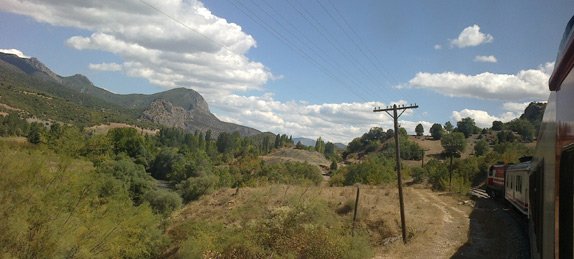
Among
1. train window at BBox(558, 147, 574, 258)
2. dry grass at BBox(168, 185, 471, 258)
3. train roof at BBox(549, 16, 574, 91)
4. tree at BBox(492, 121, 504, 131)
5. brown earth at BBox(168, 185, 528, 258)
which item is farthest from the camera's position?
tree at BBox(492, 121, 504, 131)

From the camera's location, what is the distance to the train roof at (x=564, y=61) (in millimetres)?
3053

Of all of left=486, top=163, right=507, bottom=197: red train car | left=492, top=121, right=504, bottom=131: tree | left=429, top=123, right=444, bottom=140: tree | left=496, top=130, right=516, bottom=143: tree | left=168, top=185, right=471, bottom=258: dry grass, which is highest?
left=492, top=121, right=504, bottom=131: tree

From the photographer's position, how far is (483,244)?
20.1 meters

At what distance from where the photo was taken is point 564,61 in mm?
3330

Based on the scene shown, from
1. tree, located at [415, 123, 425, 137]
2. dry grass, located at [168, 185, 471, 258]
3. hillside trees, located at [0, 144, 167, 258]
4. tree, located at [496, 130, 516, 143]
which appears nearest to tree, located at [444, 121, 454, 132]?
tree, located at [415, 123, 425, 137]

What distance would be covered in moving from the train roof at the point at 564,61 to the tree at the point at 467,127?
518 ft

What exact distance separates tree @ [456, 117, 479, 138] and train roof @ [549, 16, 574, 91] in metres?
158

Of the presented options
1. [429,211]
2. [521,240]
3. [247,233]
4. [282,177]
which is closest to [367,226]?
[429,211]

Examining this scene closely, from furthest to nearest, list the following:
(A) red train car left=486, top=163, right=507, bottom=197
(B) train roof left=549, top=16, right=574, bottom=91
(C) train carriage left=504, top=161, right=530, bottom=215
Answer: (A) red train car left=486, top=163, right=507, bottom=197 < (C) train carriage left=504, top=161, right=530, bottom=215 < (B) train roof left=549, top=16, right=574, bottom=91

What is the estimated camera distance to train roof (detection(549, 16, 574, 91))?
3.05 meters

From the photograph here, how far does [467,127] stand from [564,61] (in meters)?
162

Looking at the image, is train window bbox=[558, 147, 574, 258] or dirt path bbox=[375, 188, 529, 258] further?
dirt path bbox=[375, 188, 529, 258]

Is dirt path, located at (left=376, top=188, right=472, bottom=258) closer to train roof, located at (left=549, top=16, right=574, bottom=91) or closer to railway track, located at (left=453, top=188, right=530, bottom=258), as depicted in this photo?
railway track, located at (left=453, top=188, right=530, bottom=258)

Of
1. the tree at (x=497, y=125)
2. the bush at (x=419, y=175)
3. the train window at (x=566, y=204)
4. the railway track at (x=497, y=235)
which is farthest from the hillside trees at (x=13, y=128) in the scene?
the tree at (x=497, y=125)
